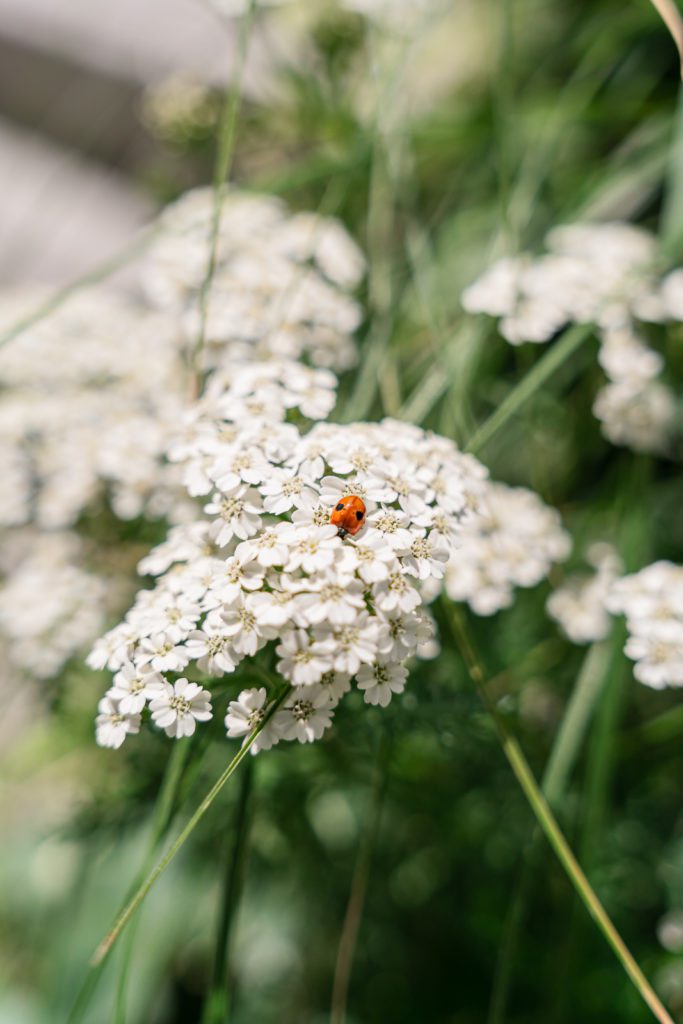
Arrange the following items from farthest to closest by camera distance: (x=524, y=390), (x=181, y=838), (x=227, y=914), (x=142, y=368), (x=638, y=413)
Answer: (x=142, y=368) < (x=638, y=413) < (x=524, y=390) < (x=227, y=914) < (x=181, y=838)

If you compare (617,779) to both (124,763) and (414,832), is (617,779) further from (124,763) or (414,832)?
(124,763)

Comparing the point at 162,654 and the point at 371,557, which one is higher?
the point at 371,557

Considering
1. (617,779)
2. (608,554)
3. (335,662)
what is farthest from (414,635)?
(617,779)

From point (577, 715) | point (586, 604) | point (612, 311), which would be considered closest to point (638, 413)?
point (612, 311)

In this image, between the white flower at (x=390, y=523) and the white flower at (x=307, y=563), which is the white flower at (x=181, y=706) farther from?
the white flower at (x=390, y=523)

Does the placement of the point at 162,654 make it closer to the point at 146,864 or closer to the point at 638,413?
the point at 146,864

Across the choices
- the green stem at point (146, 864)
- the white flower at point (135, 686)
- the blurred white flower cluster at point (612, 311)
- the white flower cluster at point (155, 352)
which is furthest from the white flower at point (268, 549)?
the blurred white flower cluster at point (612, 311)

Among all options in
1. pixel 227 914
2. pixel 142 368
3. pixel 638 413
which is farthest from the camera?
pixel 142 368

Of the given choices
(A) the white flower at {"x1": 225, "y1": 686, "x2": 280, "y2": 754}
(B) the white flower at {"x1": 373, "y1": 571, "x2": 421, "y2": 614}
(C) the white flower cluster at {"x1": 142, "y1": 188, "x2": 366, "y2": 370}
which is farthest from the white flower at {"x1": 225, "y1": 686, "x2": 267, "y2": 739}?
(C) the white flower cluster at {"x1": 142, "y1": 188, "x2": 366, "y2": 370}

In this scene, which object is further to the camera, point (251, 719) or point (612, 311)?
point (612, 311)
